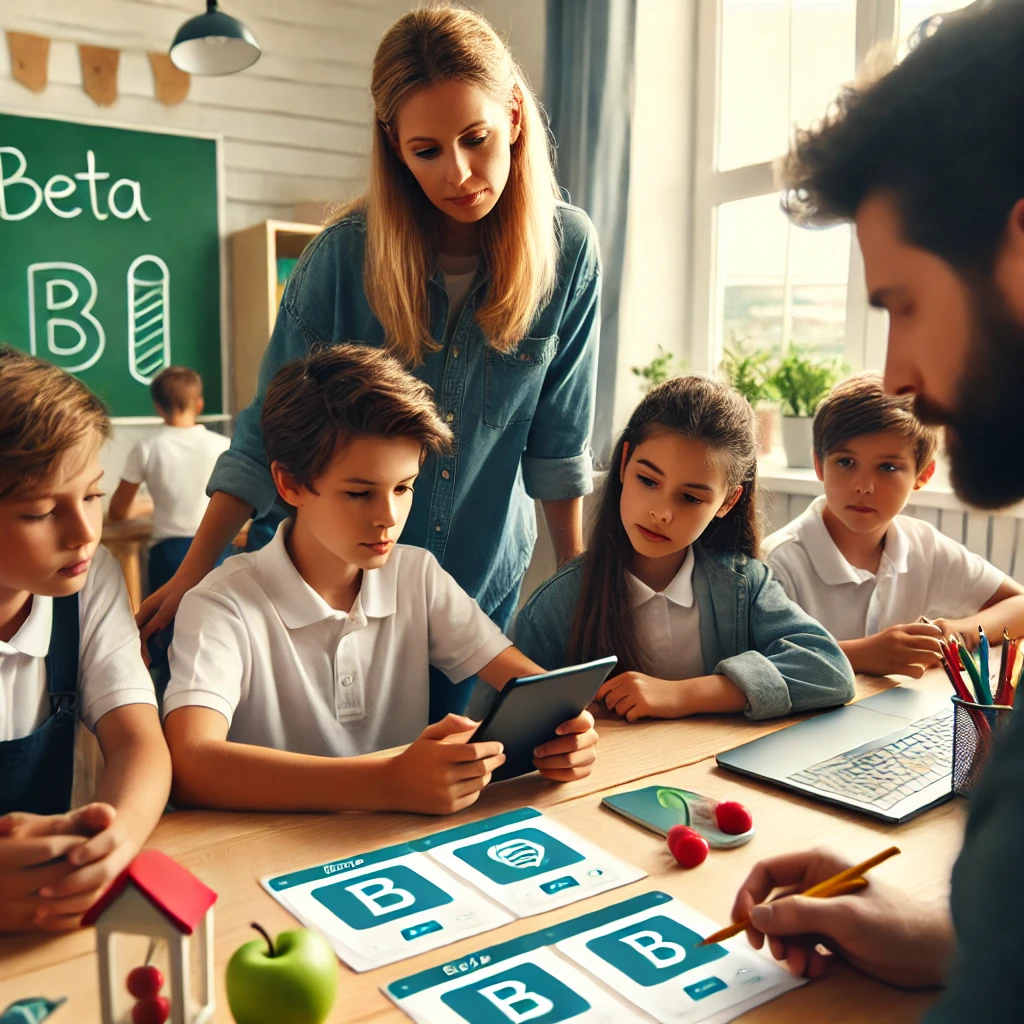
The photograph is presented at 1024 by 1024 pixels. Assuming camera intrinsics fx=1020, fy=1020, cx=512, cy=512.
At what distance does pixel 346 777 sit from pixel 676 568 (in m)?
0.76

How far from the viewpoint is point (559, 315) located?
5.83 feet

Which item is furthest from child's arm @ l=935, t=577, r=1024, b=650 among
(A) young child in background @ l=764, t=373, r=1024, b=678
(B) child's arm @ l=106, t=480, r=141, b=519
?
(B) child's arm @ l=106, t=480, r=141, b=519

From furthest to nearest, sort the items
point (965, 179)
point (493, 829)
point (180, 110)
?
1. point (180, 110)
2. point (493, 829)
3. point (965, 179)

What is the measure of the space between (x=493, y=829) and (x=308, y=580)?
54cm

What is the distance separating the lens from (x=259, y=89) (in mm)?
4090

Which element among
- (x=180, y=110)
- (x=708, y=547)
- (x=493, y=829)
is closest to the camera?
(x=493, y=829)

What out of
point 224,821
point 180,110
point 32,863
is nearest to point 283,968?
point 32,863

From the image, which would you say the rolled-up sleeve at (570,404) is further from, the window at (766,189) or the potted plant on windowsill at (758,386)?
the window at (766,189)

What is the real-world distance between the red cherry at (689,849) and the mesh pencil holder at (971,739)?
35 centimetres

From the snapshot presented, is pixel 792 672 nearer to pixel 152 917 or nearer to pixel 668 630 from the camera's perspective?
pixel 668 630

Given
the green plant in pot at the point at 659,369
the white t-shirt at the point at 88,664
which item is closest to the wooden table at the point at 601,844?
the white t-shirt at the point at 88,664

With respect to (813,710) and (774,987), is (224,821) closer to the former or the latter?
(774,987)

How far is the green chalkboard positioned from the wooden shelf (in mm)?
80

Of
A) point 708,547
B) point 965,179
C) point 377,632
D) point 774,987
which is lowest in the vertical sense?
point 774,987
